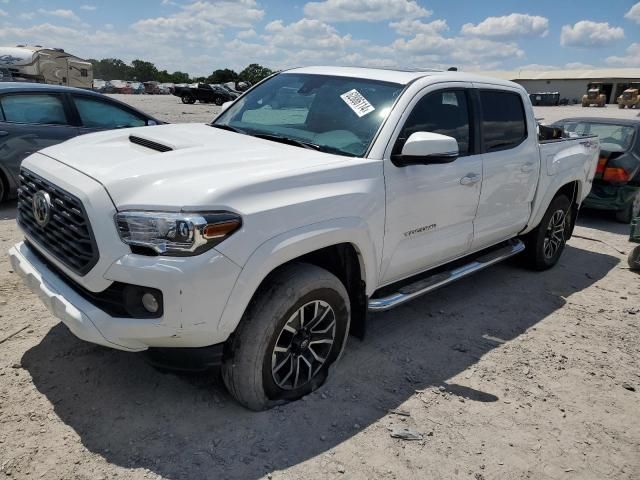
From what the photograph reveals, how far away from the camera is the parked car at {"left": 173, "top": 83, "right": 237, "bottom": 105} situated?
37938mm

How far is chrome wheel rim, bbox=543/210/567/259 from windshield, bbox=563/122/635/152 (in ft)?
9.69

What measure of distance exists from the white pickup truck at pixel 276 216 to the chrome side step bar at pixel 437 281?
0.02 m

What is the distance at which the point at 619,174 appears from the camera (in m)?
7.80

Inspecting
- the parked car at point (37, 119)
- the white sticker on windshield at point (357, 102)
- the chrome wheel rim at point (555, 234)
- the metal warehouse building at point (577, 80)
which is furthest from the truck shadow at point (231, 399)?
the metal warehouse building at point (577, 80)

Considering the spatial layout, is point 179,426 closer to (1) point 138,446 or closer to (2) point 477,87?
(1) point 138,446

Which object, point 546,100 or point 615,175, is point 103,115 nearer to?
point 615,175

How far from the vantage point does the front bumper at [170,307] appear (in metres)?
2.45

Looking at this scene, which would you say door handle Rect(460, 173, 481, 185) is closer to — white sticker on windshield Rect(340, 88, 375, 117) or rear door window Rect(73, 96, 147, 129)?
white sticker on windshield Rect(340, 88, 375, 117)

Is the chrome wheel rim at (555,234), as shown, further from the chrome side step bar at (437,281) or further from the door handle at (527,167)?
the door handle at (527,167)

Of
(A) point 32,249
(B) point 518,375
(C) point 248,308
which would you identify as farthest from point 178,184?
(B) point 518,375

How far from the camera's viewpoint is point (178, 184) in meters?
2.63

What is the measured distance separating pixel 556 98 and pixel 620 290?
63.3 meters

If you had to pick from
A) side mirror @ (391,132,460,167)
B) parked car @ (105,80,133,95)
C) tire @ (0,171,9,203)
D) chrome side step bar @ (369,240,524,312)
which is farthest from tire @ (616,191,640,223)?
parked car @ (105,80,133,95)

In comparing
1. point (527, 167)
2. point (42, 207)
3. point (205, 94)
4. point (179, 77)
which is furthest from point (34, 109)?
point (179, 77)
